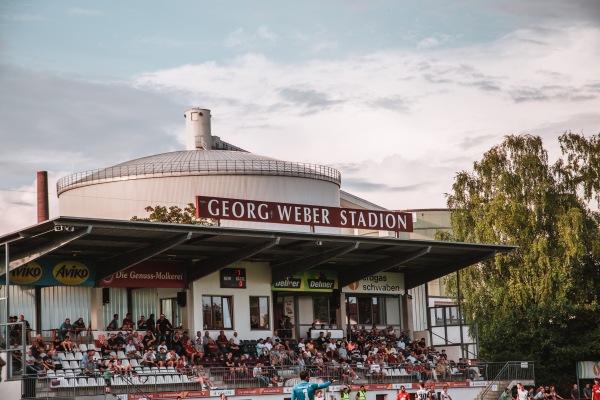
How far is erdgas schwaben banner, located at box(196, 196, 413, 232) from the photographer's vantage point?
3947 cm

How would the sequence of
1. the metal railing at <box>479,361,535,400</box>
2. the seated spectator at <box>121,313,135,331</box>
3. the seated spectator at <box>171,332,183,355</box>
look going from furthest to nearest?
the metal railing at <box>479,361,535,400</box>
the seated spectator at <box>171,332,183,355</box>
the seated spectator at <box>121,313,135,331</box>

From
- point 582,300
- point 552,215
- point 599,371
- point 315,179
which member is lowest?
point 599,371

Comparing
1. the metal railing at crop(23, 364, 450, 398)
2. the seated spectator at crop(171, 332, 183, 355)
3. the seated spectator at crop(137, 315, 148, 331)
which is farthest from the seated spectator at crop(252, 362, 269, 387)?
the seated spectator at crop(137, 315, 148, 331)

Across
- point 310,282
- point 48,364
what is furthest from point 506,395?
point 48,364

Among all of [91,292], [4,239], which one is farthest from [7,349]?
[91,292]

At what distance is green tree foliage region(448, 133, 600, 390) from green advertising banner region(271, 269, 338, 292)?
13.0 m

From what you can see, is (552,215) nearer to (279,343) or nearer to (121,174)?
(279,343)

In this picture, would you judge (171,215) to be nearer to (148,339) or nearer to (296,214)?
(296,214)

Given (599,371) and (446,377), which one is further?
(599,371)

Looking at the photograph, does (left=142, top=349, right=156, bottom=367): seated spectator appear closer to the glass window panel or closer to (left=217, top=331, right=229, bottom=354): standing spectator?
(left=217, top=331, right=229, bottom=354): standing spectator

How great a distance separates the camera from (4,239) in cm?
3341

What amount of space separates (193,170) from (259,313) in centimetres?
2019

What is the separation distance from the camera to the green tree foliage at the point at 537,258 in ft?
179

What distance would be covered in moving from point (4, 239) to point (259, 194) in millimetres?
29910
